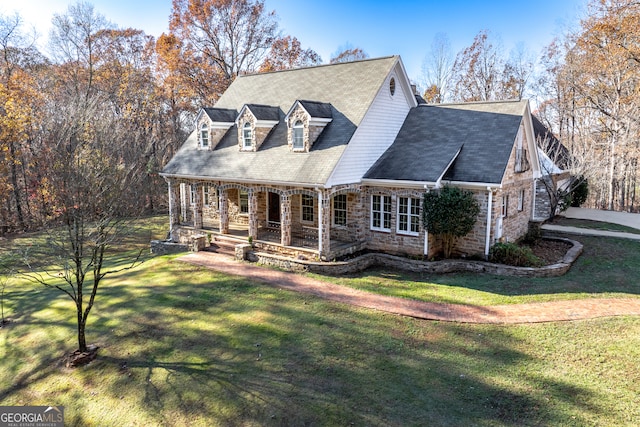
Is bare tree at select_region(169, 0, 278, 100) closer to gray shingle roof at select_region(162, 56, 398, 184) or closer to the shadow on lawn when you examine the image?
gray shingle roof at select_region(162, 56, 398, 184)

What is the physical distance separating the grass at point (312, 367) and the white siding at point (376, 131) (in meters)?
5.50

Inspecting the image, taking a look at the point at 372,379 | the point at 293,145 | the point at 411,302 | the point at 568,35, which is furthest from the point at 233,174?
the point at 568,35

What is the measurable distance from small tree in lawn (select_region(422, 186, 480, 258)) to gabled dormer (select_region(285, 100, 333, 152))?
16.2 feet

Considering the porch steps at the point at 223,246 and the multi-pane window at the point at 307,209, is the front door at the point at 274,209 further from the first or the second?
the porch steps at the point at 223,246

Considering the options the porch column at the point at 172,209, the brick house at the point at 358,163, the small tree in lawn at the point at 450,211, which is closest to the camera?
the small tree in lawn at the point at 450,211

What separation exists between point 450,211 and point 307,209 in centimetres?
670

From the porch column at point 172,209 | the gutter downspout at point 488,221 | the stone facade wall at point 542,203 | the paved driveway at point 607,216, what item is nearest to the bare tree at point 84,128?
the porch column at point 172,209

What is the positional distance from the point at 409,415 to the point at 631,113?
1124 inches

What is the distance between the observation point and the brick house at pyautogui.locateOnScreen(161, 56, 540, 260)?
14.8 meters

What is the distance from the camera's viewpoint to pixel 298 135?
16234mm

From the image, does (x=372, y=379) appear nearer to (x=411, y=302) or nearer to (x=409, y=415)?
(x=409, y=415)

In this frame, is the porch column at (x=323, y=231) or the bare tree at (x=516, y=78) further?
the bare tree at (x=516, y=78)

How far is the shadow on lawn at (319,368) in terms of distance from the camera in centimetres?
696

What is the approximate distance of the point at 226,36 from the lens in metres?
34.4
